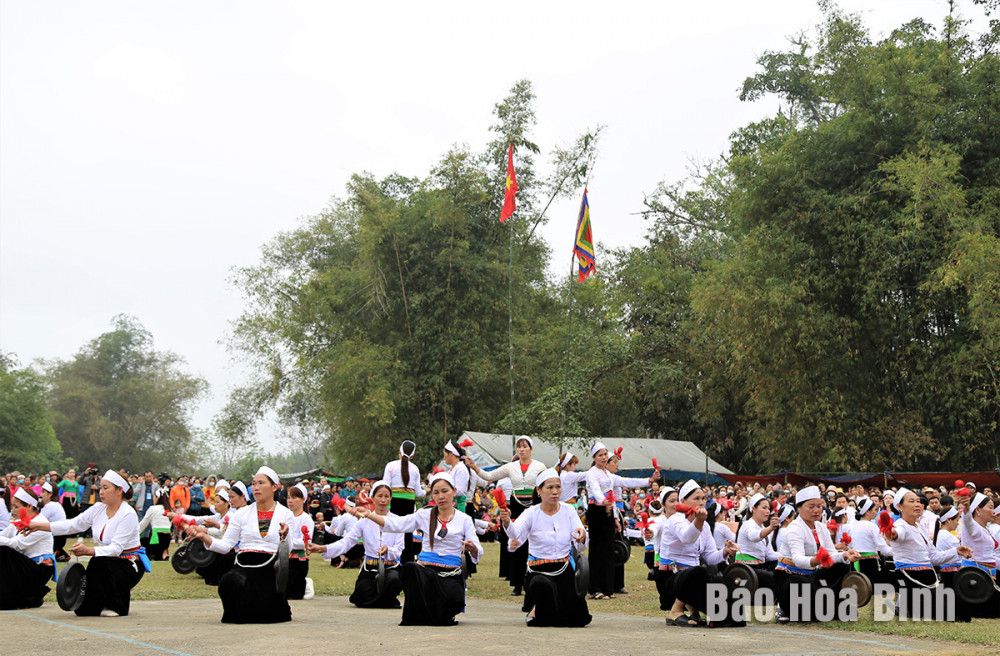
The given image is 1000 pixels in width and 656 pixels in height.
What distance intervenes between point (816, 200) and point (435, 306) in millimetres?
14366

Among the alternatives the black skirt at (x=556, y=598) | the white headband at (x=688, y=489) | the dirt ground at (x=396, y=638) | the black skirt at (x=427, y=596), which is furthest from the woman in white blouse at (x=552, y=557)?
the white headband at (x=688, y=489)

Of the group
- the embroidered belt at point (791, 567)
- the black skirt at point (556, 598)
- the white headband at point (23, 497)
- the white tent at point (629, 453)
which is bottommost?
the black skirt at point (556, 598)

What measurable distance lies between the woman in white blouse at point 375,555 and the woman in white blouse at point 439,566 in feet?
3.73

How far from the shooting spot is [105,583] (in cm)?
959

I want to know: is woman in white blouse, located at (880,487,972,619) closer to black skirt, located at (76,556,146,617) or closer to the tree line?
black skirt, located at (76,556,146,617)

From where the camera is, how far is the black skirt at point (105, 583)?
956 centimetres

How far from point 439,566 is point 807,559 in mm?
3399

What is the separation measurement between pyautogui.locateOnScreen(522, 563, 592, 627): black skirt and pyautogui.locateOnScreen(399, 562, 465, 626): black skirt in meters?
0.72

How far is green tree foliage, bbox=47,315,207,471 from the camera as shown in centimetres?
7144

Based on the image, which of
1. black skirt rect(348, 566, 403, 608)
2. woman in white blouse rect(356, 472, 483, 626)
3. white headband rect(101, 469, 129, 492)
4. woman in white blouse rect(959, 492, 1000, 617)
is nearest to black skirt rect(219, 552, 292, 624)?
woman in white blouse rect(356, 472, 483, 626)

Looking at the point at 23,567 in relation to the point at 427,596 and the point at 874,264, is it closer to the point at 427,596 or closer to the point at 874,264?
the point at 427,596

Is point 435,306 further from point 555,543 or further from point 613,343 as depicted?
point 555,543

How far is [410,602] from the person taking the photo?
9.14m

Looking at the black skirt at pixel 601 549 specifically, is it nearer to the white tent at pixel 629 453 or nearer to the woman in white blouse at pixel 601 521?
the woman in white blouse at pixel 601 521
